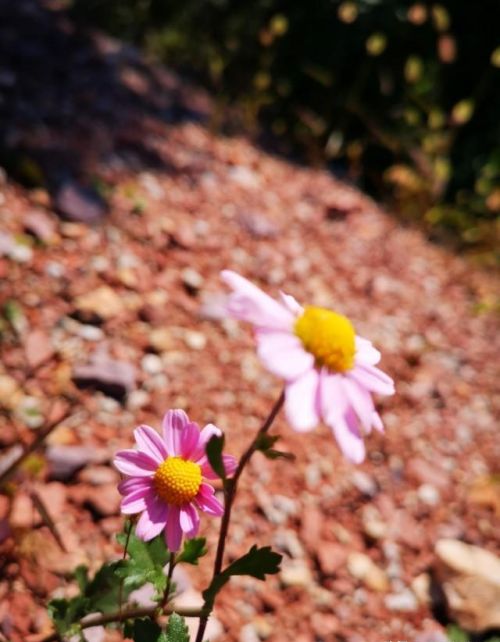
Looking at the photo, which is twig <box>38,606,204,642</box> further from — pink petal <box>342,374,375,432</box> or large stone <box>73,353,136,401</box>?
large stone <box>73,353,136,401</box>

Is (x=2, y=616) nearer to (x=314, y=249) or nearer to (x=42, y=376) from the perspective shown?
(x=42, y=376)

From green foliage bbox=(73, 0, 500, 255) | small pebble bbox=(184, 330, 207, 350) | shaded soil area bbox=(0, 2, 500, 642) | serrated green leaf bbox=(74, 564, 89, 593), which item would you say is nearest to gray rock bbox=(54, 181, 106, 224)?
shaded soil area bbox=(0, 2, 500, 642)

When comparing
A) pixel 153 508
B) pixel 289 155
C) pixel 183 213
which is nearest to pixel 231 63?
pixel 289 155

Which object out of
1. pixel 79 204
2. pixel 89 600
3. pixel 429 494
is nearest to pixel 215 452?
pixel 89 600

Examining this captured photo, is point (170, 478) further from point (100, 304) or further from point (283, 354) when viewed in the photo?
point (100, 304)

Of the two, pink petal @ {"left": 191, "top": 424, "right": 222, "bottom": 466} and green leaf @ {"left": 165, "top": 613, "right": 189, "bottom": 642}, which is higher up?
pink petal @ {"left": 191, "top": 424, "right": 222, "bottom": 466}

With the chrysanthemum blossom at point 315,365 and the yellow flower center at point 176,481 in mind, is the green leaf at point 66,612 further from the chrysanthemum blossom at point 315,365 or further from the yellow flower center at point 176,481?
the chrysanthemum blossom at point 315,365
